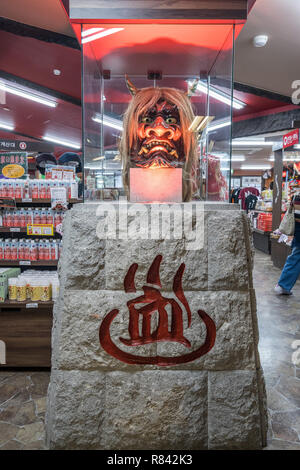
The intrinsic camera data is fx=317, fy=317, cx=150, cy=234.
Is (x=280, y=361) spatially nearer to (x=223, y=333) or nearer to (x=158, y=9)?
(x=223, y=333)

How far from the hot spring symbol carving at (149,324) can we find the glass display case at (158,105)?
1.94 ft

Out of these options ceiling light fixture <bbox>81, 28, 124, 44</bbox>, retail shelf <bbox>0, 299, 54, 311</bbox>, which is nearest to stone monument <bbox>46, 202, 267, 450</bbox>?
retail shelf <bbox>0, 299, 54, 311</bbox>

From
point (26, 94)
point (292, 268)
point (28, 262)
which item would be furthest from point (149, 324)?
point (26, 94)

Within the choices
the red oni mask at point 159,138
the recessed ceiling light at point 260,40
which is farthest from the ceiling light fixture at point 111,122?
the recessed ceiling light at point 260,40

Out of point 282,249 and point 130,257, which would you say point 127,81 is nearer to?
point 130,257

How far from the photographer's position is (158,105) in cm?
187

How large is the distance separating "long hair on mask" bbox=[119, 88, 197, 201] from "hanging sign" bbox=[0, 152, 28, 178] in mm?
1045

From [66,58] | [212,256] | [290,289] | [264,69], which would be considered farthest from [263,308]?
[66,58]

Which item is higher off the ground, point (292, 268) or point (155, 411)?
point (292, 268)

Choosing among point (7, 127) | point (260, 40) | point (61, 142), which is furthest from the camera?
point (61, 142)

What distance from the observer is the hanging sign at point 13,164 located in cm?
258

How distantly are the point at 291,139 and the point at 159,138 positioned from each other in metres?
4.24

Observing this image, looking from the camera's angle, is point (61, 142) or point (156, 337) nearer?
point (156, 337)

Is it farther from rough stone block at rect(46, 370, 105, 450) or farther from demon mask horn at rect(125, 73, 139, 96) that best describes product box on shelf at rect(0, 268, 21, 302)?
demon mask horn at rect(125, 73, 139, 96)
